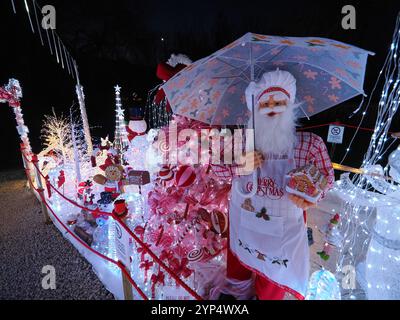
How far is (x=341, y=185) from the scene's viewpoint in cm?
262

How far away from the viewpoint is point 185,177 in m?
2.34

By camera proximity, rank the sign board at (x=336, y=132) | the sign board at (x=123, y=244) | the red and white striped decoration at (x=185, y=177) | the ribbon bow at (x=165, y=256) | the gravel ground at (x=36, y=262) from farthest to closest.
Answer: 1. the sign board at (x=336, y=132)
2. the gravel ground at (x=36, y=262)
3. the ribbon bow at (x=165, y=256)
4. the red and white striped decoration at (x=185, y=177)
5. the sign board at (x=123, y=244)

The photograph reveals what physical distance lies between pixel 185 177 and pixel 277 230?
0.98 meters

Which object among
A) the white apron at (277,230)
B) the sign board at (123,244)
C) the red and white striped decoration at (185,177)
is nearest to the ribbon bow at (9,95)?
the sign board at (123,244)

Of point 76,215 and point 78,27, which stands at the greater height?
point 78,27

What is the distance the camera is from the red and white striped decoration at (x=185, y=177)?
7.67 feet

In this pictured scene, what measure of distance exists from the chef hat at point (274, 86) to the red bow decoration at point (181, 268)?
5.67 feet

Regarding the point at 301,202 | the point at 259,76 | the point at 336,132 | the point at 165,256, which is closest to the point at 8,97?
the point at 165,256

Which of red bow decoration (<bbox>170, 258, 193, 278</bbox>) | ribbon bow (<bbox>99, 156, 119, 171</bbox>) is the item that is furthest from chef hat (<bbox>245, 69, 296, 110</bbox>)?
ribbon bow (<bbox>99, 156, 119, 171</bbox>)

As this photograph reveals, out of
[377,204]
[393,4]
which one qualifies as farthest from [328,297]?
[393,4]

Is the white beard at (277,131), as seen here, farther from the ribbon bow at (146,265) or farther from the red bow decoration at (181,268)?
the ribbon bow at (146,265)

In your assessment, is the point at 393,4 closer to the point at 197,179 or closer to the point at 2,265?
the point at 197,179

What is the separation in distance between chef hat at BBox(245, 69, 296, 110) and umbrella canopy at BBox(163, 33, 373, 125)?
0.10 metres
